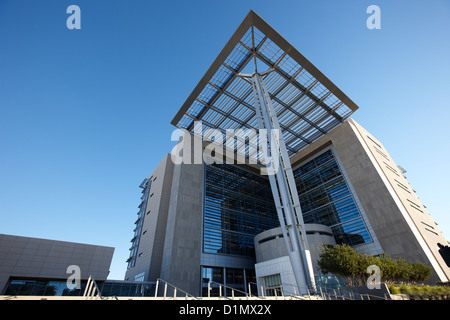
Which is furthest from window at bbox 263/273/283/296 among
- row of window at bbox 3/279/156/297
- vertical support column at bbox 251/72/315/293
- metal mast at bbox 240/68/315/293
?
row of window at bbox 3/279/156/297

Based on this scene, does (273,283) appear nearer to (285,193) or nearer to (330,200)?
(285,193)

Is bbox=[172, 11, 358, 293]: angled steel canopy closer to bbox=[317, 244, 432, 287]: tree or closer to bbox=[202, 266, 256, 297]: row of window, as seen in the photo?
bbox=[317, 244, 432, 287]: tree

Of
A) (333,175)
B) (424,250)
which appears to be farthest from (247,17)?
(424,250)

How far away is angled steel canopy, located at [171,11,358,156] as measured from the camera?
32125 mm

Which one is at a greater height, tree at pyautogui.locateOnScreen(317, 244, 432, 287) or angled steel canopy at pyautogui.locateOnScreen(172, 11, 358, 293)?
angled steel canopy at pyautogui.locateOnScreen(172, 11, 358, 293)

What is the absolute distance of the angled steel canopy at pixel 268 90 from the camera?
32125mm

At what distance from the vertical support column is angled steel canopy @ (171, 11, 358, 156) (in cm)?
386

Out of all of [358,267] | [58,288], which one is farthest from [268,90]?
[58,288]

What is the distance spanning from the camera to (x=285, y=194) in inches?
1040

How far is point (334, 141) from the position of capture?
4369cm

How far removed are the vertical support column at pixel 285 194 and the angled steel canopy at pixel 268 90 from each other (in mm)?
3857

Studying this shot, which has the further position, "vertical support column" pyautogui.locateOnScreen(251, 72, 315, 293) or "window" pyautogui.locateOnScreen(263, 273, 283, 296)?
"window" pyautogui.locateOnScreen(263, 273, 283, 296)
